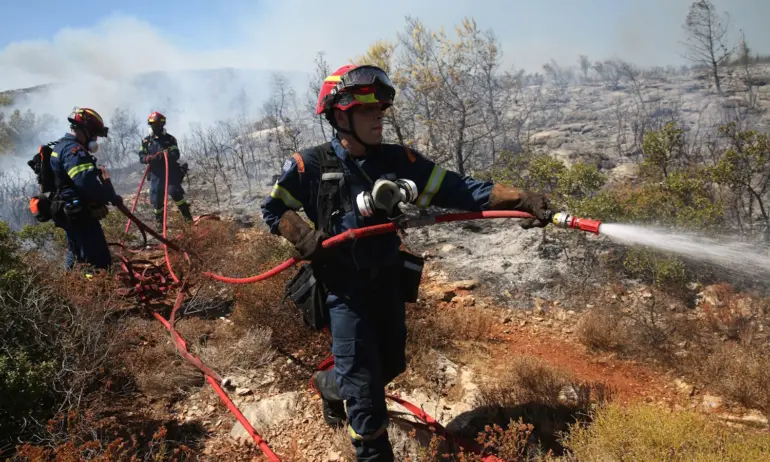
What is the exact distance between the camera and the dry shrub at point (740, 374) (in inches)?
121

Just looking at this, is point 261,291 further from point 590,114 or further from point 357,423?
point 590,114

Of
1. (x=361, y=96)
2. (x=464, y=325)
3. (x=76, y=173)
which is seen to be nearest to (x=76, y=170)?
(x=76, y=173)

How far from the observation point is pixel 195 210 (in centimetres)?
1460

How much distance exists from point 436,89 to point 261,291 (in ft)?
35.5

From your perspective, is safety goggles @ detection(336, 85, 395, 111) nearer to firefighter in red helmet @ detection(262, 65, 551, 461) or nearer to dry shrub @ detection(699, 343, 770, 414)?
firefighter in red helmet @ detection(262, 65, 551, 461)

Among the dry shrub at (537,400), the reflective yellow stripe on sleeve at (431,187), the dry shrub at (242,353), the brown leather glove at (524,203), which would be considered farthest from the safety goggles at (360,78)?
the dry shrub at (242,353)

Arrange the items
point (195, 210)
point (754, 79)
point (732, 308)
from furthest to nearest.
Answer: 1. point (754, 79)
2. point (195, 210)
3. point (732, 308)

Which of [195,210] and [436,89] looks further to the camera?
[195,210]

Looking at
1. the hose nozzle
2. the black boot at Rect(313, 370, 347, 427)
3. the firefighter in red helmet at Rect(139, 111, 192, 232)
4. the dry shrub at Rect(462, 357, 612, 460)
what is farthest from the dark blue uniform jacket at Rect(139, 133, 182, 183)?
the hose nozzle

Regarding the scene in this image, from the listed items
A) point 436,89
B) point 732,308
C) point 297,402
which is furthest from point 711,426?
point 436,89

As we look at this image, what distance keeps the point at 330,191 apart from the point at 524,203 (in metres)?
1.14

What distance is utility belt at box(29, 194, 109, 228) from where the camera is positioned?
488cm

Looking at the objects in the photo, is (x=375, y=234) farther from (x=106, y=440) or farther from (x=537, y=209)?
(x=106, y=440)

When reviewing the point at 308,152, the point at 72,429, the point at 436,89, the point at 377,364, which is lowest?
the point at 72,429
